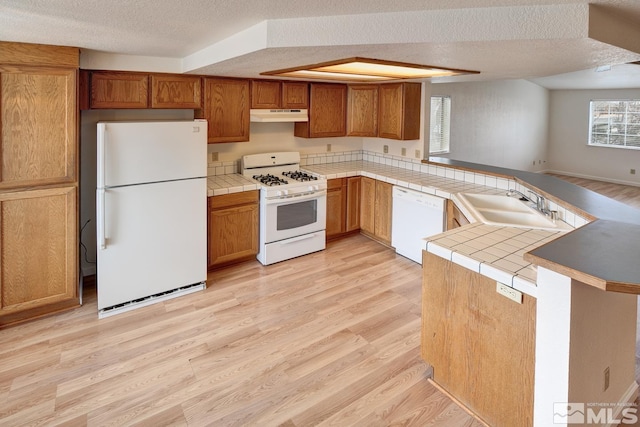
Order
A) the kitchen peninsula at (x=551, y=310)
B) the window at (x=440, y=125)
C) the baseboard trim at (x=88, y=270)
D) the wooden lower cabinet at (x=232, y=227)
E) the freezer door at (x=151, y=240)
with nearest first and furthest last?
the kitchen peninsula at (x=551, y=310)
the freezer door at (x=151, y=240)
the baseboard trim at (x=88, y=270)
the wooden lower cabinet at (x=232, y=227)
the window at (x=440, y=125)

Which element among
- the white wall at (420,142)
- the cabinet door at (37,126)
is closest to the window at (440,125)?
the white wall at (420,142)

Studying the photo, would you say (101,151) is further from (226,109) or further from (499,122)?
(499,122)

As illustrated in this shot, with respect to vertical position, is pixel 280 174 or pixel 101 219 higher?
pixel 280 174

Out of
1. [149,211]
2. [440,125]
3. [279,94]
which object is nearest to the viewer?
[149,211]

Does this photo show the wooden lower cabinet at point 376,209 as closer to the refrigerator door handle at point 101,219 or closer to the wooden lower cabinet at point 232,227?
the wooden lower cabinet at point 232,227

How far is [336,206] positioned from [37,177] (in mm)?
3053

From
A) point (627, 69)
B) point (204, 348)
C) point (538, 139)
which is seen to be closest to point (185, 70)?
point (204, 348)

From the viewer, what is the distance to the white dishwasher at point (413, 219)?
4176mm

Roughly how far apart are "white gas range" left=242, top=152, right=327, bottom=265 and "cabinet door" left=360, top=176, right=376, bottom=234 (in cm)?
65

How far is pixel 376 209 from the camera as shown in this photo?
198 inches

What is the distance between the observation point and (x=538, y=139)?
34.3ft

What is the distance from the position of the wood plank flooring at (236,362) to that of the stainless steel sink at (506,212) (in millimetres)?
964

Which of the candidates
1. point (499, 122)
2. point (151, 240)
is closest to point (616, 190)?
point (499, 122)

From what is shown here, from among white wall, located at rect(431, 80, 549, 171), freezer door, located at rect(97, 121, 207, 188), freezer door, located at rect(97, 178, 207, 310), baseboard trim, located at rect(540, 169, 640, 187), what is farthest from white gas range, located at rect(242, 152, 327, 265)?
baseboard trim, located at rect(540, 169, 640, 187)
